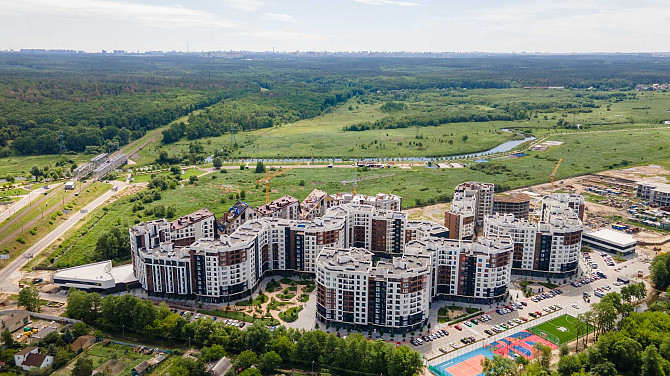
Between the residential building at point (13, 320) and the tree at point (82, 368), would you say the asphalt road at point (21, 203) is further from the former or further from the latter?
the tree at point (82, 368)

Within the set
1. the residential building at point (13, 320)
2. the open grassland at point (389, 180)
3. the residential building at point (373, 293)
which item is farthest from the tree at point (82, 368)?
the open grassland at point (389, 180)

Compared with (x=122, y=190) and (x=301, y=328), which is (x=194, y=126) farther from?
(x=301, y=328)

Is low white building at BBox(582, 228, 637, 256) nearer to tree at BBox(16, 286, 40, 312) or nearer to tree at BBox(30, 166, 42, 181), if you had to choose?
tree at BBox(16, 286, 40, 312)

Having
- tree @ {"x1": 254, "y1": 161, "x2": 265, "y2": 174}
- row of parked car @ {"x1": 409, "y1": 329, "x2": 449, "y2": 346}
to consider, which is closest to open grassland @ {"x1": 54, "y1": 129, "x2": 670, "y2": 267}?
tree @ {"x1": 254, "y1": 161, "x2": 265, "y2": 174}

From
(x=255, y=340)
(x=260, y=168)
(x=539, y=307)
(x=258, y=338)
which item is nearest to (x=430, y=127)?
(x=260, y=168)

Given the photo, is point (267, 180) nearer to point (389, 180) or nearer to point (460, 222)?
point (389, 180)
